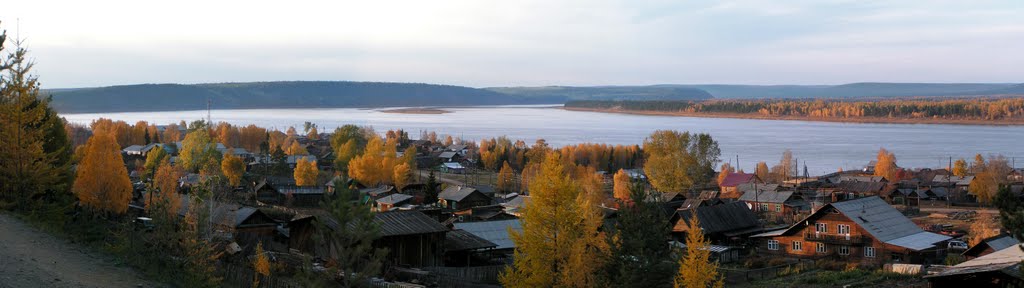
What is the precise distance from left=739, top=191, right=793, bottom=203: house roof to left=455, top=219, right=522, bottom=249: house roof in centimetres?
1804

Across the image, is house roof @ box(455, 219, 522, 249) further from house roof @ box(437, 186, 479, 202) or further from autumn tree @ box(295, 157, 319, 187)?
autumn tree @ box(295, 157, 319, 187)

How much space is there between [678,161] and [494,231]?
23.8 metres

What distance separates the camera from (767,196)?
39.2 m

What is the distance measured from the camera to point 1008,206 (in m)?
8.57

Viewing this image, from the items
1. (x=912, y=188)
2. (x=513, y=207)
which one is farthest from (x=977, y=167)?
(x=513, y=207)

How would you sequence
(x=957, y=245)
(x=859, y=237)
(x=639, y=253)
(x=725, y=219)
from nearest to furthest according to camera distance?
(x=639, y=253) → (x=859, y=237) → (x=957, y=245) → (x=725, y=219)

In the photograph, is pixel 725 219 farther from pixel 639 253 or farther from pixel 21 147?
pixel 21 147

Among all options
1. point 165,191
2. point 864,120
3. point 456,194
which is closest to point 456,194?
point 456,194

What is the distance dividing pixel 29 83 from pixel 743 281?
16.8 meters

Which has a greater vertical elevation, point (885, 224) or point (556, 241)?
point (556, 241)

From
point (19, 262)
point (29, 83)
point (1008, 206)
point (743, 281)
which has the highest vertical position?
point (29, 83)

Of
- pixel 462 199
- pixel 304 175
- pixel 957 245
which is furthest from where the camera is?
pixel 304 175

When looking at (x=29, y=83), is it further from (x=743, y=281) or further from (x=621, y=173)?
(x=621, y=173)

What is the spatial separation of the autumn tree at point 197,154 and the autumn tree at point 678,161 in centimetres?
2312
